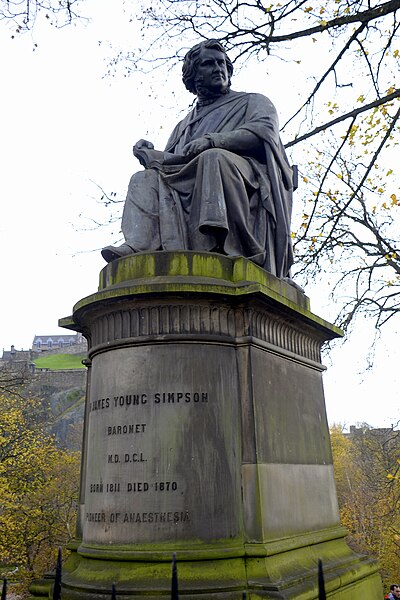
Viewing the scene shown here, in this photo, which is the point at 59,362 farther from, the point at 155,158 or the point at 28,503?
the point at 155,158

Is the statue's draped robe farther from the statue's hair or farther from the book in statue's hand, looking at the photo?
the statue's hair

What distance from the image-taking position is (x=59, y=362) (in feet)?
290

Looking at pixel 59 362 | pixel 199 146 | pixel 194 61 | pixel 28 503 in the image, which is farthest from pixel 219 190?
pixel 59 362

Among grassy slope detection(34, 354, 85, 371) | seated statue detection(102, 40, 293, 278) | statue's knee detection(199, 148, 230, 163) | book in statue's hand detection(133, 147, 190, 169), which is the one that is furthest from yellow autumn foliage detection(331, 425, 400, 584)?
grassy slope detection(34, 354, 85, 371)

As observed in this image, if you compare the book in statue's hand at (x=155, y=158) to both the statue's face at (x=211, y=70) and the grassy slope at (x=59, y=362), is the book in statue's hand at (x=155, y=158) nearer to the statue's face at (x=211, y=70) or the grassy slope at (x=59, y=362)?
the statue's face at (x=211, y=70)

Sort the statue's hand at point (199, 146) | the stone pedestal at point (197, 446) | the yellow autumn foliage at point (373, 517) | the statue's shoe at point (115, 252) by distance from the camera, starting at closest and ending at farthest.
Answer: the stone pedestal at point (197, 446)
the statue's shoe at point (115, 252)
the statue's hand at point (199, 146)
the yellow autumn foliage at point (373, 517)

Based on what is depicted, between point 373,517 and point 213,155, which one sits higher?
point 213,155

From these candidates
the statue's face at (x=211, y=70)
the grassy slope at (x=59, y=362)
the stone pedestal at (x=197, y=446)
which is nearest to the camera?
the stone pedestal at (x=197, y=446)

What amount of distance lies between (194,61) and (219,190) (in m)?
2.24

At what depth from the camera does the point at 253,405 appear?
4.11 m

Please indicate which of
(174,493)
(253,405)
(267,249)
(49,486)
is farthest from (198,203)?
(49,486)

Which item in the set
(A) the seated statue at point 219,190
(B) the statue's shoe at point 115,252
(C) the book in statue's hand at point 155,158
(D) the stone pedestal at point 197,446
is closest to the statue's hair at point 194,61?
(A) the seated statue at point 219,190

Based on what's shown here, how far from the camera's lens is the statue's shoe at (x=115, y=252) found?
491 cm

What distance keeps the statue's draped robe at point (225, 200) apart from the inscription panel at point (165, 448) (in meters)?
1.20
